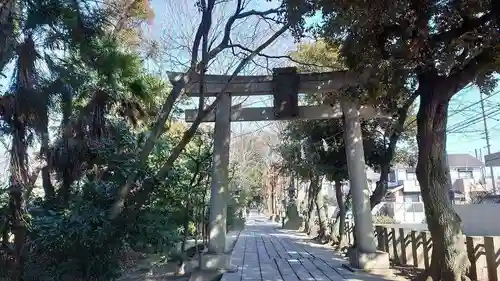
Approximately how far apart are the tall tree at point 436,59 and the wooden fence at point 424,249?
250 millimetres

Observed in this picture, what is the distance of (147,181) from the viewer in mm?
6203

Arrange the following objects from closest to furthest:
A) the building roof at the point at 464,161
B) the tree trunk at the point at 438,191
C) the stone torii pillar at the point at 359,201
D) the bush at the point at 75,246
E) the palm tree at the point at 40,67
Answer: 1. the palm tree at the point at 40,67
2. the tree trunk at the point at 438,191
3. the bush at the point at 75,246
4. the stone torii pillar at the point at 359,201
5. the building roof at the point at 464,161

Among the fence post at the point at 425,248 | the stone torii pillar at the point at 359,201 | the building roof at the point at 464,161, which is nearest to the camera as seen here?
the fence post at the point at 425,248

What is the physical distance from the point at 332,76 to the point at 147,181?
3409 millimetres

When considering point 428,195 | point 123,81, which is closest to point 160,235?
point 123,81

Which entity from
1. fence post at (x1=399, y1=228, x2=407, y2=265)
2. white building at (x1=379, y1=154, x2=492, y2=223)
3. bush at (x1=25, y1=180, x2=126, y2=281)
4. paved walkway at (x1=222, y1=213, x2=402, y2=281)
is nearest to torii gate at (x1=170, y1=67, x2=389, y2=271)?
paved walkway at (x1=222, y1=213, x2=402, y2=281)

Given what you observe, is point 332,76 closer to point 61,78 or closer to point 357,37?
point 357,37

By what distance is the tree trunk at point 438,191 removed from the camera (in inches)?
197

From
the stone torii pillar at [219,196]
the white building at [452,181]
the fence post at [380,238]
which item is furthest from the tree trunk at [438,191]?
the white building at [452,181]

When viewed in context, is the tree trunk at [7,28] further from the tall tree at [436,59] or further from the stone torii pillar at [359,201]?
the stone torii pillar at [359,201]

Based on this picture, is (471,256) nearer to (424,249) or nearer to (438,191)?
(438,191)

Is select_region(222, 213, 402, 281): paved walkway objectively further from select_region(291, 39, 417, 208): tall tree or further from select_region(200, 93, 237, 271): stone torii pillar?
select_region(291, 39, 417, 208): tall tree

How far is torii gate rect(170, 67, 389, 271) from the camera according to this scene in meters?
6.95

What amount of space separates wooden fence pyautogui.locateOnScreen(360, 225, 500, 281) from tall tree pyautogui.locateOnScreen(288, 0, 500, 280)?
250 millimetres
